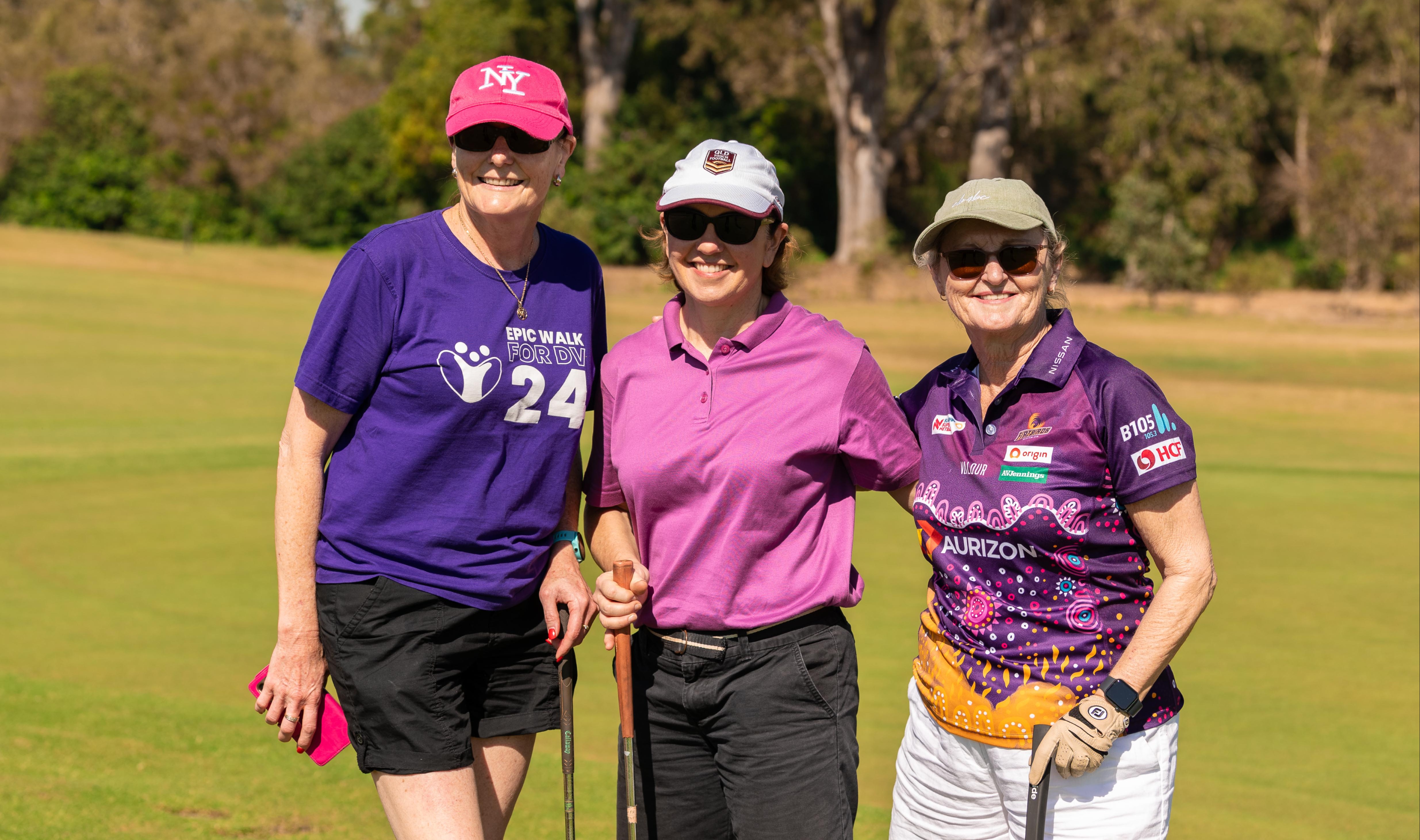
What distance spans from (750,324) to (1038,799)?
1.10 meters

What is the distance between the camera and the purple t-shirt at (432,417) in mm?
3029

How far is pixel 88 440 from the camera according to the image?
12570mm

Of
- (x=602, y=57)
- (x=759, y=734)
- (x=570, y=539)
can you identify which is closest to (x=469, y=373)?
(x=570, y=539)

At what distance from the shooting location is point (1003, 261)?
296 cm

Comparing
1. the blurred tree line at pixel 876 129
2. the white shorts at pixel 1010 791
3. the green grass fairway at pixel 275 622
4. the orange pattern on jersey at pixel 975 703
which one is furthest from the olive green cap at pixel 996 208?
the blurred tree line at pixel 876 129

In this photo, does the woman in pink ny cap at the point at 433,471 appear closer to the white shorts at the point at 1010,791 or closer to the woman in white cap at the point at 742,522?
the woman in white cap at the point at 742,522

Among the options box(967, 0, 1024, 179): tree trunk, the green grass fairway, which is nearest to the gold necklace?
the green grass fairway

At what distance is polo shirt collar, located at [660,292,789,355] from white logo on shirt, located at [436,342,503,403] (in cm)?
38

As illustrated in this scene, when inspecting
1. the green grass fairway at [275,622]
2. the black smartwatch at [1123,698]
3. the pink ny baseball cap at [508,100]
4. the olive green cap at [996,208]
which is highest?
the pink ny baseball cap at [508,100]

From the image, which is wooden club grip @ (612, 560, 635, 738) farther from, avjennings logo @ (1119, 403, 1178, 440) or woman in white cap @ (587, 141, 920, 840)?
avjennings logo @ (1119, 403, 1178, 440)

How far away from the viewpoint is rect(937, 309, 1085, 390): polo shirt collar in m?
2.86

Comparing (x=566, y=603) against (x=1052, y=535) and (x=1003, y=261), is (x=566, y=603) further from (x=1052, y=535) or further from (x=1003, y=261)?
(x=1003, y=261)

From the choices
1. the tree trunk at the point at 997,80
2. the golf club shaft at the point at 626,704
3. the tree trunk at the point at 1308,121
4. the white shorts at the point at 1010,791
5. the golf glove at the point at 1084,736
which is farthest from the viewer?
the tree trunk at the point at 1308,121

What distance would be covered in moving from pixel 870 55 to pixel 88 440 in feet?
82.5
